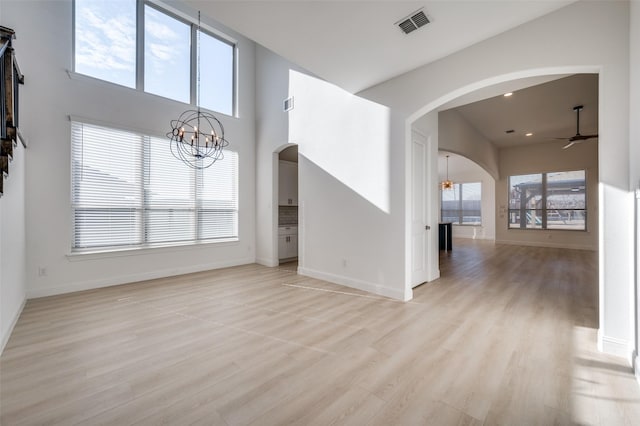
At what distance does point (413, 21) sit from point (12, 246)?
15.9 feet

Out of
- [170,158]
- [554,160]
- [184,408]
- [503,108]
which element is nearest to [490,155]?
[554,160]

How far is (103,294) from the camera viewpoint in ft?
13.3

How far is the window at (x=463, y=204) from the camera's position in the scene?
1187 centimetres

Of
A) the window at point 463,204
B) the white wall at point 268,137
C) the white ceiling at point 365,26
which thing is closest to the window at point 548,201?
the window at point 463,204

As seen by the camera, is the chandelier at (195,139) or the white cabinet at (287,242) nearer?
the chandelier at (195,139)

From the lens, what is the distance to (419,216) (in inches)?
173

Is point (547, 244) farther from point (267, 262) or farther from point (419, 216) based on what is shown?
point (267, 262)

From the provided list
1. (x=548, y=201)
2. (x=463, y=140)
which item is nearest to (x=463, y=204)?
(x=548, y=201)

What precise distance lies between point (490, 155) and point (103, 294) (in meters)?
10.7

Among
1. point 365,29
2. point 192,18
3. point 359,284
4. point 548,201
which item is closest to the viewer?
point 365,29

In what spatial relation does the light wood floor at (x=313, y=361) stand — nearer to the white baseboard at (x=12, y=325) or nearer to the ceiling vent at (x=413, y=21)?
the white baseboard at (x=12, y=325)

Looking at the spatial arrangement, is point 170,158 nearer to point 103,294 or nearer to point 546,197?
point 103,294

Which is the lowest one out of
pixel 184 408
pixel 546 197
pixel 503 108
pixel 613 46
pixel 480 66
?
pixel 184 408

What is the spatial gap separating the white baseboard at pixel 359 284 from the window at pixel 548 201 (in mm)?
8336
